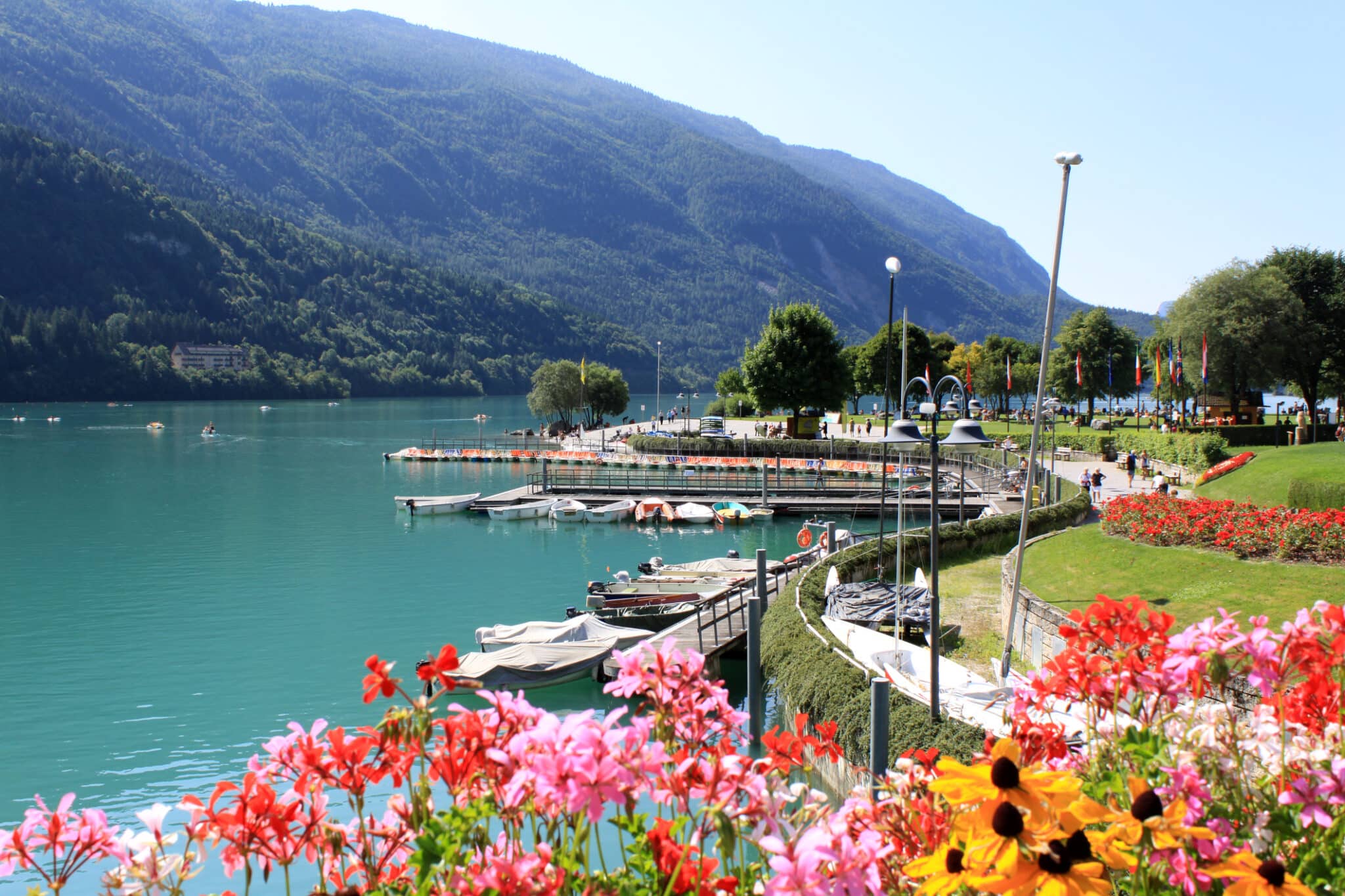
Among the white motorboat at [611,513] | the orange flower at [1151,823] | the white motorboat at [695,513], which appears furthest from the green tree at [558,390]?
the orange flower at [1151,823]

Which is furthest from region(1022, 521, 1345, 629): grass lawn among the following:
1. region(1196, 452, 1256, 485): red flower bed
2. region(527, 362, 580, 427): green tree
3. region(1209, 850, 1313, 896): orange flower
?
region(527, 362, 580, 427): green tree

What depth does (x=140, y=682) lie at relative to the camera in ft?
79.2

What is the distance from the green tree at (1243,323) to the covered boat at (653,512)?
106ft

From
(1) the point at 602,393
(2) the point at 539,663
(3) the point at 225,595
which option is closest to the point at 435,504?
(3) the point at 225,595

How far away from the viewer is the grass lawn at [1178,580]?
1617cm

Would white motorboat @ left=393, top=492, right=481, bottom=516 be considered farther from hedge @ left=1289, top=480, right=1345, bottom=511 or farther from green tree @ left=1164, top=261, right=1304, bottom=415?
green tree @ left=1164, top=261, right=1304, bottom=415

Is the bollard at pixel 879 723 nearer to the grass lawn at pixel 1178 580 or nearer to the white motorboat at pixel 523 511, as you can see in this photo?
the grass lawn at pixel 1178 580

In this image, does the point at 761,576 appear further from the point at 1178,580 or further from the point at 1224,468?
the point at 1224,468

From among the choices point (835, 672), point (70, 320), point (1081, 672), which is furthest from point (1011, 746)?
point (70, 320)

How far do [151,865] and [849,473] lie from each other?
2283 inches

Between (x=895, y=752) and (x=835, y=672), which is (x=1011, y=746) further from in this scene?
(x=835, y=672)

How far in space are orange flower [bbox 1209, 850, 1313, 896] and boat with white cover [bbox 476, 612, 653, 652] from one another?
2083 centimetres

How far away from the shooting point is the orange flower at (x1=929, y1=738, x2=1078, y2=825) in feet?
6.66

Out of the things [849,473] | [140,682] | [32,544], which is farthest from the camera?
[849,473]
